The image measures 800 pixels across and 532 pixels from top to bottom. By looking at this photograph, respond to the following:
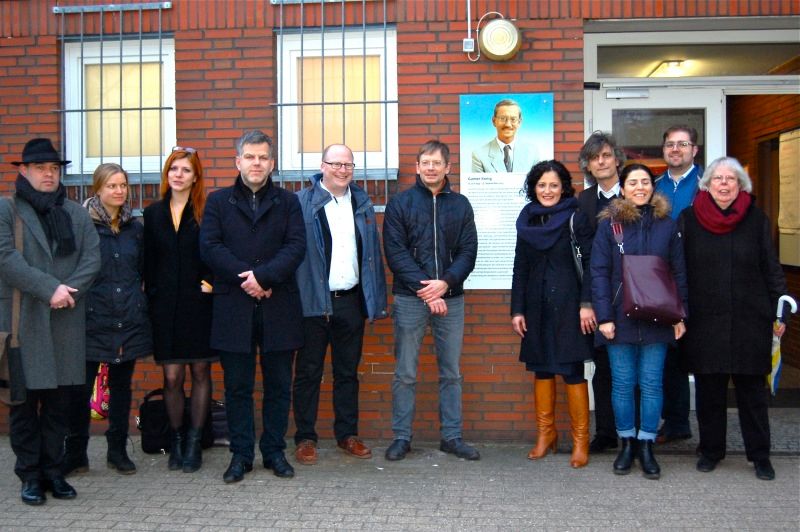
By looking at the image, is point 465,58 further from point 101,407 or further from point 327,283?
point 101,407

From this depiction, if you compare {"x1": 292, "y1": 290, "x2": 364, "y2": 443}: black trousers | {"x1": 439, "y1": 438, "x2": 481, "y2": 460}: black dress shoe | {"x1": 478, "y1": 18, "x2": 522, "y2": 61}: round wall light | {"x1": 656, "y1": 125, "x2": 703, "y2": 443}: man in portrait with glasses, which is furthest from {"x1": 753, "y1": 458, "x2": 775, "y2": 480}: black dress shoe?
{"x1": 478, "y1": 18, "x2": 522, "y2": 61}: round wall light

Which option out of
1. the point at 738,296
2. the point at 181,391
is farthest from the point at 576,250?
the point at 181,391

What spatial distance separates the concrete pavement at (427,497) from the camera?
4.57 metres

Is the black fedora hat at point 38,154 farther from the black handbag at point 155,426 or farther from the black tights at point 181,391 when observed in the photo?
the black handbag at point 155,426

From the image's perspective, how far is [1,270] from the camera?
4738mm

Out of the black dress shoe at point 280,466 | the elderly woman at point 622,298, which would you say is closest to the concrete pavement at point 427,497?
the black dress shoe at point 280,466

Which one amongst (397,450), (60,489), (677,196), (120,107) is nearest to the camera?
(60,489)

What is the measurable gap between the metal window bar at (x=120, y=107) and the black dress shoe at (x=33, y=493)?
2237 millimetres

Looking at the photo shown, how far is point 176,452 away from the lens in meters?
5.55

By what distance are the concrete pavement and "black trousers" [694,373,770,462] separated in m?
0.18

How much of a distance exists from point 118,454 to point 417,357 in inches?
80.5

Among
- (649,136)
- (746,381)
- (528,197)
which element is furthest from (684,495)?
(649,136)

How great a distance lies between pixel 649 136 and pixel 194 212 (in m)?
3.78

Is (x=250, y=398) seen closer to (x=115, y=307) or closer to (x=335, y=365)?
(x=335, y=365)
